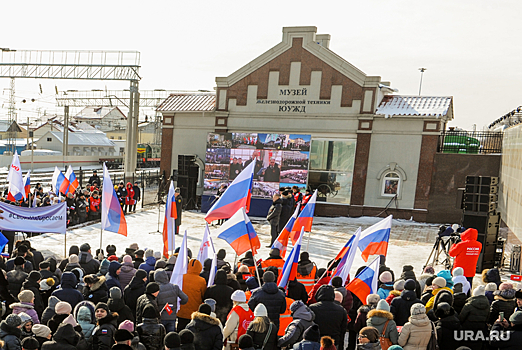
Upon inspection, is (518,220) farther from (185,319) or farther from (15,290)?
(15,290)

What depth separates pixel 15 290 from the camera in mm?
7223

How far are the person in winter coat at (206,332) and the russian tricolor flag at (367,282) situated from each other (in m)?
2.86

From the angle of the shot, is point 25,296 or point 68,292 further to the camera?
point 68,292

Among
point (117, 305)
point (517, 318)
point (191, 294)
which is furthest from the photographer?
point (191, 294)

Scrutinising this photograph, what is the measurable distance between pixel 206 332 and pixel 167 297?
1.41 m

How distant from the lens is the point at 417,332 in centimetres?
551

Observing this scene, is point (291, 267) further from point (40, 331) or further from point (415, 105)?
point (415, 105)

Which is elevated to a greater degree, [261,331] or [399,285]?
[399,285]

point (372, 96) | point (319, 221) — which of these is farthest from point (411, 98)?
point (319, 221)

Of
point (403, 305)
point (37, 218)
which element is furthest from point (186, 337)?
point (37, 218)

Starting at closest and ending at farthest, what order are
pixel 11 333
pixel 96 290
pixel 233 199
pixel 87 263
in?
pixel 11 333, pixel 96 290, pixel 87 263, pixel 233 199

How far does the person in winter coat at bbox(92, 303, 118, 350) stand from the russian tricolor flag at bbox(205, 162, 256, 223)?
5422 mm

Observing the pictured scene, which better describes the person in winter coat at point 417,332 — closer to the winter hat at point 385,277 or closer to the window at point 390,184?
the winter hat at point 385,277

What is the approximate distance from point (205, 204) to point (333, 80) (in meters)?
9.32
